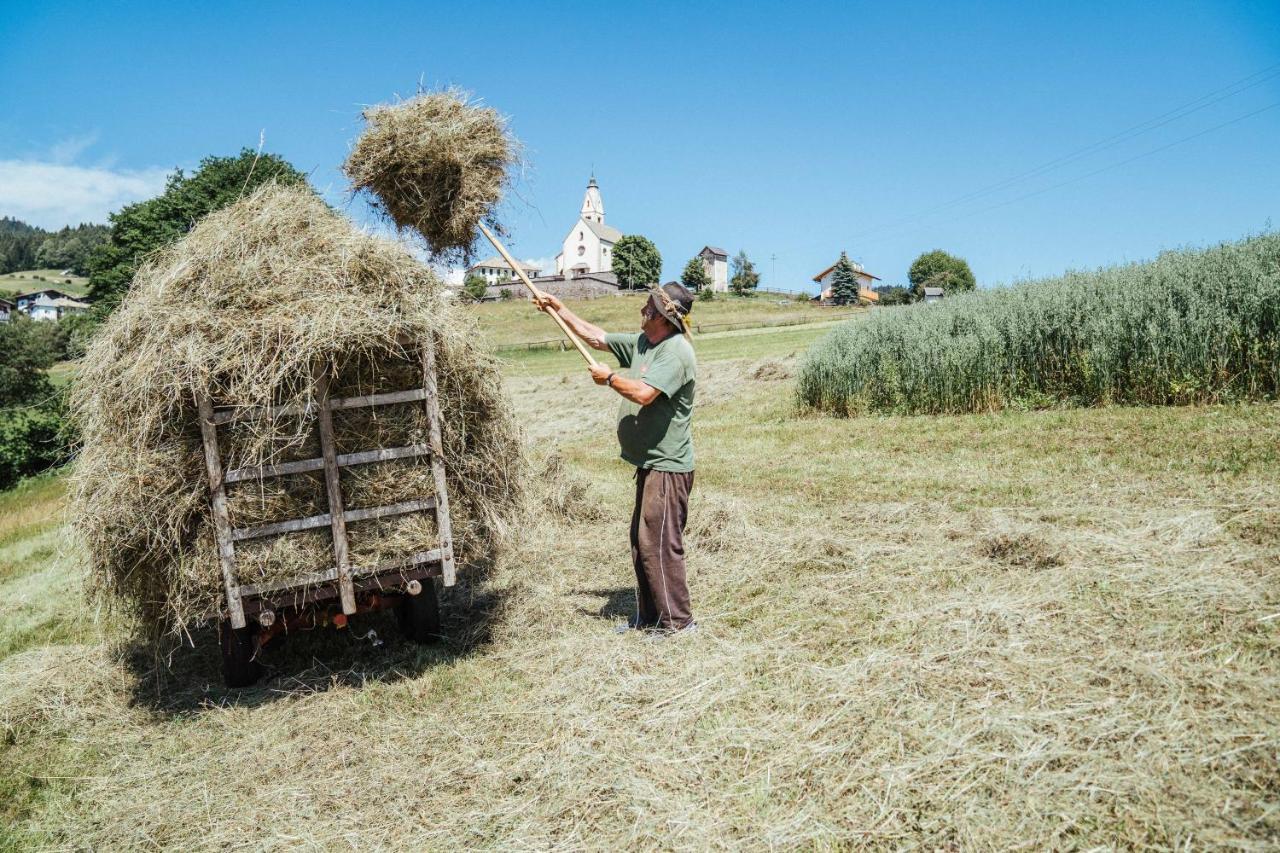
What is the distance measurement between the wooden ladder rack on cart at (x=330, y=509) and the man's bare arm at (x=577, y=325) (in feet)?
4.27

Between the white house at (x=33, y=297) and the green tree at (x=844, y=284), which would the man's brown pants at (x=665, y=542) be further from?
the white house at (x=33, y=297)

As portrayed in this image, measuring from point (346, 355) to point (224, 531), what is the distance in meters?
1.15

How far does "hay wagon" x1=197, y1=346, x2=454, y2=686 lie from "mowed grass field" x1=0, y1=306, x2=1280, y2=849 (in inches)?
16.9

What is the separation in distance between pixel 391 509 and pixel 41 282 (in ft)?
416

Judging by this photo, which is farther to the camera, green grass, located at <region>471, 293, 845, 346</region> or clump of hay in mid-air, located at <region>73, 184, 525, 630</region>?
green grass, located at <region>471, 293, 845, 346</region>

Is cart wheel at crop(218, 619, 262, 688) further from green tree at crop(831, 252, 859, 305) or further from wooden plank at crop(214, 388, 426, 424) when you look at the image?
green tree at crop(831, 252, 859, 305)

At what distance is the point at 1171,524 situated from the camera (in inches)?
217

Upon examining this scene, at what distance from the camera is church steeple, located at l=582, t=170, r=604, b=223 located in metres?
119

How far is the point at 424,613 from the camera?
529cm

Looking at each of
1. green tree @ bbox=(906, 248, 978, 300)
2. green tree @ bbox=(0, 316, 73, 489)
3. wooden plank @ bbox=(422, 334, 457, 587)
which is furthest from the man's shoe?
green tree @ bbox=(906, 248, 978, 300)

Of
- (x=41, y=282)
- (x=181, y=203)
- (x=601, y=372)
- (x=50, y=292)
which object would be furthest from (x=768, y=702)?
(x=41, y=282)

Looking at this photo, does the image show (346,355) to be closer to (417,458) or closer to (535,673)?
(417,458)

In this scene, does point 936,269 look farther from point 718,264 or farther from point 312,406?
point 312,406

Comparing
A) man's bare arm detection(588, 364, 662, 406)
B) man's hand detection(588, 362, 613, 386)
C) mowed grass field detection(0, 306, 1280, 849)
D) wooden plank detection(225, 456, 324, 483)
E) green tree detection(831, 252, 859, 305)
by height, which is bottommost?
mowed grass field detection(0, 306, 1280, 849)
